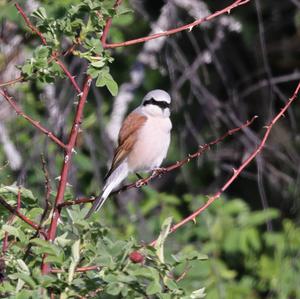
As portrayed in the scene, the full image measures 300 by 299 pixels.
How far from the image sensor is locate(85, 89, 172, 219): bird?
4461 mm

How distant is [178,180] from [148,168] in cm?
259

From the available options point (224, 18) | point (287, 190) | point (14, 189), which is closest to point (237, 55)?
point (224, 18)

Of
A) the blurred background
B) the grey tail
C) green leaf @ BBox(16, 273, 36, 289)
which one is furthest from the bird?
green leaf @ BBox(16, 273, 36, 289)

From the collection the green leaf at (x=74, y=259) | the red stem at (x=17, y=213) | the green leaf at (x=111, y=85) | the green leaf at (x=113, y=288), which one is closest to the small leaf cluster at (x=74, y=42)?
the green leaf at (x=111, y=85)

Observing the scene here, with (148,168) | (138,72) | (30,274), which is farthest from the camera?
(138,72)

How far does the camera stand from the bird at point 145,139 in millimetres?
4461

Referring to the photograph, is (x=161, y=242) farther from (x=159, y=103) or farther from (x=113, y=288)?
(x=159, y=103)

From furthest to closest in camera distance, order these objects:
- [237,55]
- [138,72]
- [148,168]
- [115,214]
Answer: [237,55]
[138,72]
[115,214]
[148,168]

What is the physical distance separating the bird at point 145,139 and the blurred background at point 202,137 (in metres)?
0.38

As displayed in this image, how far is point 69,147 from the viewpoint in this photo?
7.91ft

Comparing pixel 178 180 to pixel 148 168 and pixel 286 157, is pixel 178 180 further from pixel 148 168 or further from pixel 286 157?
pixel 148 168

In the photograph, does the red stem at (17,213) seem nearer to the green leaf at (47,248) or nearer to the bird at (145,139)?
the green leaf at (47,248)

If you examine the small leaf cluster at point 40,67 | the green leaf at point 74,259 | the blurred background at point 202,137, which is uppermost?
the small leaf cluster at point 40,67

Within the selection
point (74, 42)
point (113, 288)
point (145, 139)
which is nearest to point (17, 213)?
point (113, 288)
